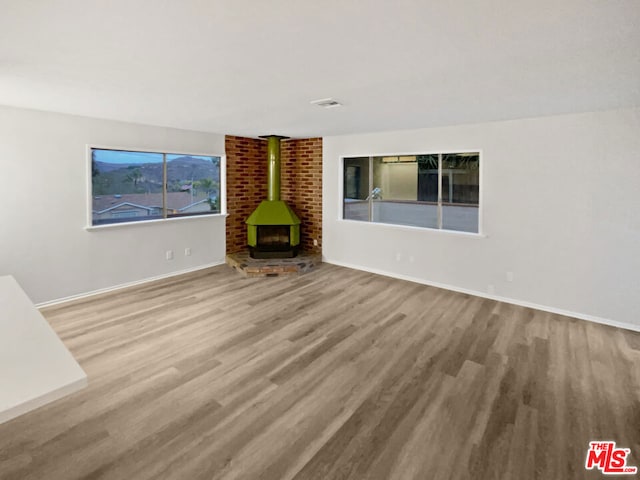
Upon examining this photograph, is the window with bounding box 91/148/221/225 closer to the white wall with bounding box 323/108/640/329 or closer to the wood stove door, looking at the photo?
the wood stove door

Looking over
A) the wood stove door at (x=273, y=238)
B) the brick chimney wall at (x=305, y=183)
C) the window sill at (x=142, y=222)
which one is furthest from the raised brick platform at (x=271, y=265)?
the window sill at (x=142, y=222)

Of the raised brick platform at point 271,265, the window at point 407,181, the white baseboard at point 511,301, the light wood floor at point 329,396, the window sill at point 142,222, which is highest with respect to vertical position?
the window at point 407,181

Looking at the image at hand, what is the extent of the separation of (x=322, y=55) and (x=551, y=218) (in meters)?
3.38

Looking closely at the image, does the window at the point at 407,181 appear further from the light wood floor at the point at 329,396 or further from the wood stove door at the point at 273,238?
the light wood floor at the point at 329,396

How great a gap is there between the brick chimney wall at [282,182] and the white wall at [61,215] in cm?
118

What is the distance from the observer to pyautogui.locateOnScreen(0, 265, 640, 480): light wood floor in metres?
1.88

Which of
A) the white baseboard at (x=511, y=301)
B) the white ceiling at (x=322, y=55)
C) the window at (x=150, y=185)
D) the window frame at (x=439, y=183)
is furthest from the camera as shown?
the window at (x=150, y=185)

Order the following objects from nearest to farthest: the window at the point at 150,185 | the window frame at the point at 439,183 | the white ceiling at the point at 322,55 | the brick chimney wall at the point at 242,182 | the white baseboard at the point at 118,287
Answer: the white ceiling at the point at 322,55 < the white baseboard at the point at 118,287 < the window frame at the point at 439,183 < the window at the point at 150,185 < the brick chimney wall at the point at 242,182

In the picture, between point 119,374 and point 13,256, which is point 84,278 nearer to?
point 13,256

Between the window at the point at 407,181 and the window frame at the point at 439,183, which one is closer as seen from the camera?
the window frame at the point at 439,183

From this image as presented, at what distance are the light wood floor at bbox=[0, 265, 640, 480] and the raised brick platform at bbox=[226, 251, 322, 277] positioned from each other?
127cm

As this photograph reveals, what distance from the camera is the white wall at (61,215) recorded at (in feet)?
12.6

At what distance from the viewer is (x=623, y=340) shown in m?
3.41

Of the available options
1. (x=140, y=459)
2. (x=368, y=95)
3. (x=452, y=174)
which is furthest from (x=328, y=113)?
(x=140, y=459)
